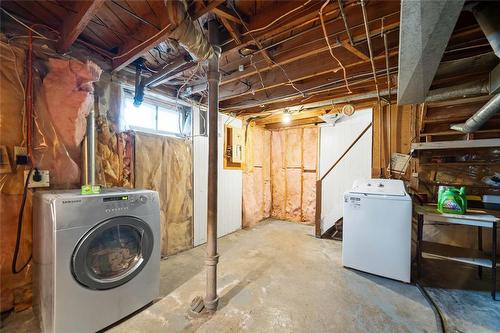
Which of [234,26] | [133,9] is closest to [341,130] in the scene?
[234,26]

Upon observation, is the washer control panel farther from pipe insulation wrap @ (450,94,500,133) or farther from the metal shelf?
pipe insulation wrap @ (450,94,500,133)

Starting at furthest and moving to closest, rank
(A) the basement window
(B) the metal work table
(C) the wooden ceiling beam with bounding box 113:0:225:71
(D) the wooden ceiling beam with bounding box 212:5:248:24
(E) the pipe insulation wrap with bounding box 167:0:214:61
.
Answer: (A) the basement window
(B) the metal work table
(D) the wooden ceiling beam with bounding box 212:5:248:24
(C) the wooden ceiling beam with bounding box 113:0:225:71
(E) the pipe insulation wrap with bounding box 167:0:214:61

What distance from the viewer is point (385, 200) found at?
2285 millimetres

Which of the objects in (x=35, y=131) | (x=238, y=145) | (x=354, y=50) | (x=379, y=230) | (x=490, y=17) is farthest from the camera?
(x=238, y=145)

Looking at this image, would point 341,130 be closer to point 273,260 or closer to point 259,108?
point 259,108

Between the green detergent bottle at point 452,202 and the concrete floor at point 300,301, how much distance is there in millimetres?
767

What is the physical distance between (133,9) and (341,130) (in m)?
3.71

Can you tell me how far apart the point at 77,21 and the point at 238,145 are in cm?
273

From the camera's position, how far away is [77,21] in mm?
1529

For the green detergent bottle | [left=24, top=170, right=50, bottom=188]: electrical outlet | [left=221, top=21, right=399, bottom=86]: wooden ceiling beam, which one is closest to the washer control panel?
[left=24, top=170, right=50, bottom=188]: electrical outlet

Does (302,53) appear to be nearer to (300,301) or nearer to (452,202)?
(452,202)

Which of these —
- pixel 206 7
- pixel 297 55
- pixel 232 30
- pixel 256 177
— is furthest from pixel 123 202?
pixel 256 177

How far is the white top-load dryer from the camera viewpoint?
220 cm

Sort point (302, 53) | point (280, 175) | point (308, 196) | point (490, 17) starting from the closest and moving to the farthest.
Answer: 1. point (490, 17)
2. point (302, 53)
3. point (308, 196)
4. point (280, 175)
